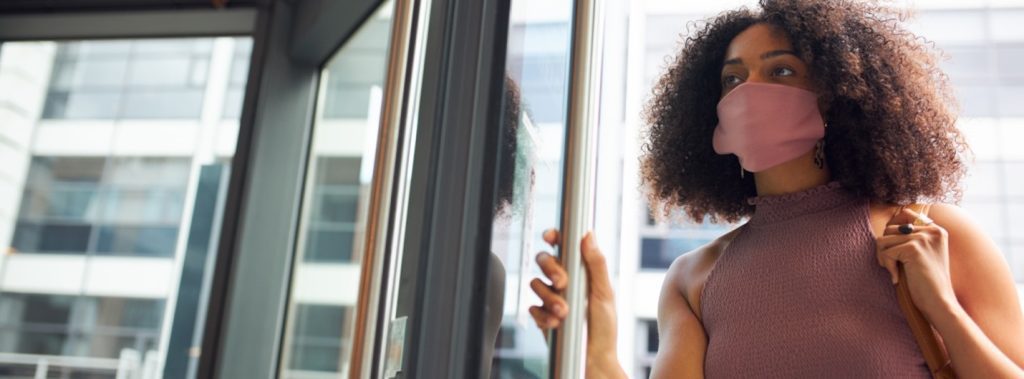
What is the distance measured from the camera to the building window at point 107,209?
243 cm

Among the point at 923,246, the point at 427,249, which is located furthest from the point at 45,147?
the point at 923,246

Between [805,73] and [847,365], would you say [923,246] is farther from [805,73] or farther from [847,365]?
[805,73]

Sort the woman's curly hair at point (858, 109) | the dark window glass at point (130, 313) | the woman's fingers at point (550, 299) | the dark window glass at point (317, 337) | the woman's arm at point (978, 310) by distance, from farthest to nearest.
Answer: the dark window glass at point (130, 313) < the dark window glass at point (317, 337) < the woman's curly hair at point (858, 109) < the woman's arm at point (978, 310) < the woman's fingers at point (550, 299)

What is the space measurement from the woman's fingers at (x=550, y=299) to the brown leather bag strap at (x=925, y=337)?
405 millimetres

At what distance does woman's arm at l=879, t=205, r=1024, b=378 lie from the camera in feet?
3.09

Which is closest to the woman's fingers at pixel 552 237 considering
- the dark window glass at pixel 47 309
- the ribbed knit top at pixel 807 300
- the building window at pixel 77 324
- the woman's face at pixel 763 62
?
the ribbed knit top at pixel 807 300

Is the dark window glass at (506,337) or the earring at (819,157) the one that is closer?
the dark window glass at (506,337)

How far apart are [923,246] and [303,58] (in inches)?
64.6

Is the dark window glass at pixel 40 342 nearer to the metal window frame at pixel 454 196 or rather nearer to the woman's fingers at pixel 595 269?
the metal window frame at pixel 454 196

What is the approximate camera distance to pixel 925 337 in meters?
0.98

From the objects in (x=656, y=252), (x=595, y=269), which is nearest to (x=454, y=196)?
(x=595, y=269)

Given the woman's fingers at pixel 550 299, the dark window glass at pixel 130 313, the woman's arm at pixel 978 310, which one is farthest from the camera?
the dark window glass at pixel 130 313

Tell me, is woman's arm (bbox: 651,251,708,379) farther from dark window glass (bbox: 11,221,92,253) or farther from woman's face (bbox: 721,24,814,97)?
dark window glass (bbox: 11,221,92,253)

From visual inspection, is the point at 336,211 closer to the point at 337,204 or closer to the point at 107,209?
the point at 337,204
